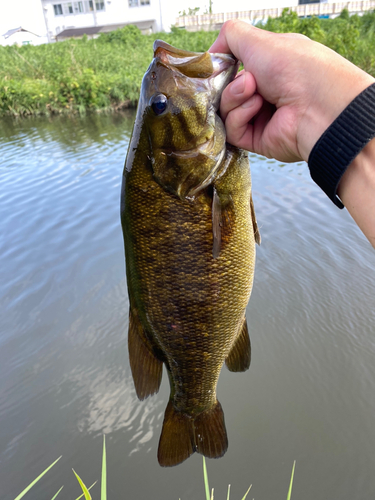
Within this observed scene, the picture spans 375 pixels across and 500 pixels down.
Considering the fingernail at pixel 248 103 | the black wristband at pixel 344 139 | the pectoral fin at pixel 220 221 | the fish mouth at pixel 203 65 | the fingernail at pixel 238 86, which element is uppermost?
the fish mouth at pixel 203 65

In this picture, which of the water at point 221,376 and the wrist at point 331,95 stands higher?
the wrist at point 331,95

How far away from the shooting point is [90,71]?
648 inches

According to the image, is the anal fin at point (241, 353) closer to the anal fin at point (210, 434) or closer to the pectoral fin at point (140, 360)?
the anal fin at point (210, 434)

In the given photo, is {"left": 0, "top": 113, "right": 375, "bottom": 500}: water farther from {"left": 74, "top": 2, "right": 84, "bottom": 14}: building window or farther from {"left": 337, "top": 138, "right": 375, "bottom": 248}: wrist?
{"left": 74, "top": 2, "right": 84, "bottom": 14}: building window

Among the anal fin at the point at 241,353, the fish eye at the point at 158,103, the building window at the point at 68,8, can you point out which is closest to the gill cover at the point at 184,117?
the fish eye at the point at 158,103

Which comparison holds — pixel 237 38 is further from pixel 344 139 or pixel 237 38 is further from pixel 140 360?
pixel 140 360

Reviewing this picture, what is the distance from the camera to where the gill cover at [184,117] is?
1.35 meters

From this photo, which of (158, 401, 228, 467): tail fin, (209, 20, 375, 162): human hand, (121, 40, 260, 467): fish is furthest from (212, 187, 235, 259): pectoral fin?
(158, 401, 228, 467): tail fin

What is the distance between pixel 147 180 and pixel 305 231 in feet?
14.8

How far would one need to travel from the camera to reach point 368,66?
471 inches

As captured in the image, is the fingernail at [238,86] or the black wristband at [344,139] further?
the fingernail at [238,86]

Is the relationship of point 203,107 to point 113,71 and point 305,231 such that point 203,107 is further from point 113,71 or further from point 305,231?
point 113,71

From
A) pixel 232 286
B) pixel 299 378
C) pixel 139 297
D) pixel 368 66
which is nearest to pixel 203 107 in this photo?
pixel 232 286

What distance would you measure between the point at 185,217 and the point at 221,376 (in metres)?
2.44
